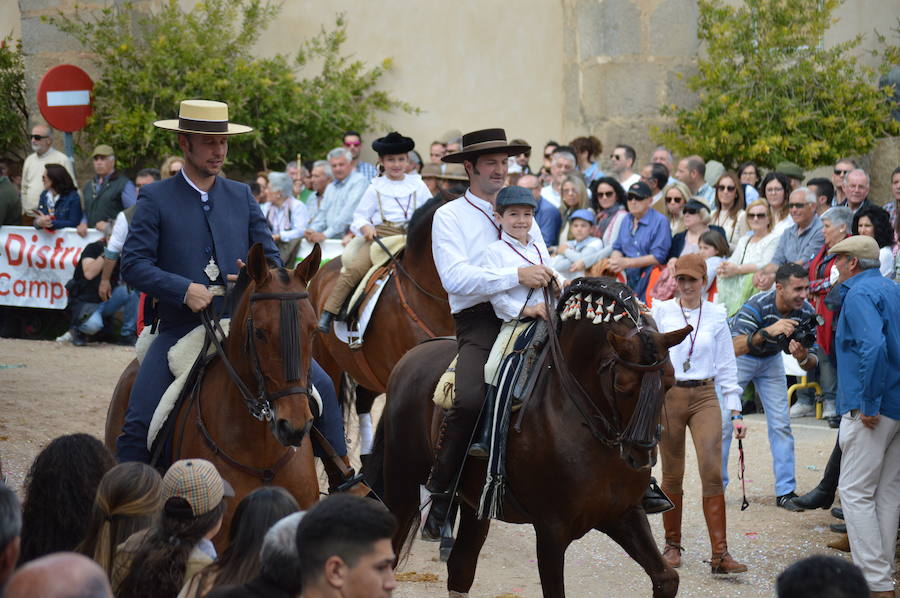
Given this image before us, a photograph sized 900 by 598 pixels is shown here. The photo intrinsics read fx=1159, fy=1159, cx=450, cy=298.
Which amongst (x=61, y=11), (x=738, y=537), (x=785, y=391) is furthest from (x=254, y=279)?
(x=61, y=11)

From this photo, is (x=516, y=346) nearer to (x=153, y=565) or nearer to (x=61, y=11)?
(x=153, y=565)

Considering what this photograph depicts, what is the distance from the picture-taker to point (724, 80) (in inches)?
620

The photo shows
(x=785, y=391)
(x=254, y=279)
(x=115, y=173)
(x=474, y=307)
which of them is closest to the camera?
(x=254, y=279)

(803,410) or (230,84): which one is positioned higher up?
(230,84)

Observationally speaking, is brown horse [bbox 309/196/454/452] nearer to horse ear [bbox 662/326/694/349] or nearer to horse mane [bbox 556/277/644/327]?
horse mane [bbox 556/277/644/327]

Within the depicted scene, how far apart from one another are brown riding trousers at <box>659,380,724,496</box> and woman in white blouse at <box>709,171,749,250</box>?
15.8ft

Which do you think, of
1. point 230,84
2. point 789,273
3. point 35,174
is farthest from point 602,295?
point 35,174

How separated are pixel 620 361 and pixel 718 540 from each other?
2.70m

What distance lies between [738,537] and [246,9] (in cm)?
1362

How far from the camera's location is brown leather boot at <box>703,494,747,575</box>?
312 inches

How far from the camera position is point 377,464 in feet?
24.0

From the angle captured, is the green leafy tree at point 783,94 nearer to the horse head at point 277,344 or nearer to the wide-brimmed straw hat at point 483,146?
the wide-brimmed straw hat at point 483,146

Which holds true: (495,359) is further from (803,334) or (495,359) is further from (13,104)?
(13,104)

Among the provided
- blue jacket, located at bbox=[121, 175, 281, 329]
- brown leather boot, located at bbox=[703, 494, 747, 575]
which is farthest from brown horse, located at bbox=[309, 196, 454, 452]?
blue jacket, located at bbox=[121, 175, 281, 329]
